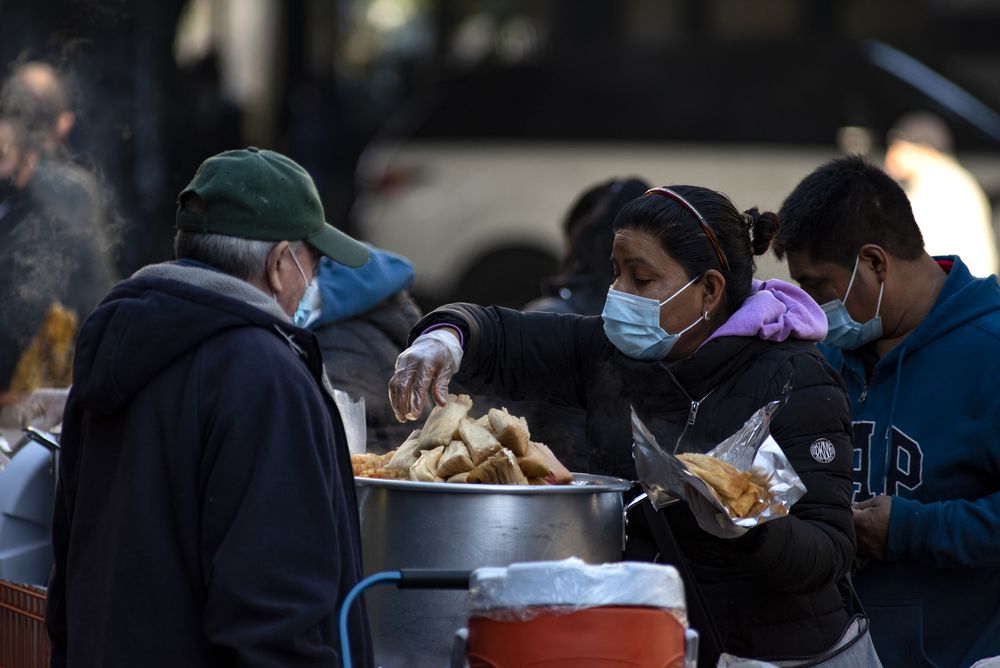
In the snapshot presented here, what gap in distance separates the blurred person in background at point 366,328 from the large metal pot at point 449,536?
122 cm

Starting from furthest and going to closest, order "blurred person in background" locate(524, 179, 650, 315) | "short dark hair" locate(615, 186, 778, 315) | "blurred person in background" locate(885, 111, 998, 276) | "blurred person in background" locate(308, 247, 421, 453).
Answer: "blurred person in background" locate(885, 111, 998, 276)
"blurred person in background" locate(524, 179, 650, 315)
"blurred person in background" locate(308, 247, 421, 453)
"short dark hair" locate(615, 186, 778, 315)

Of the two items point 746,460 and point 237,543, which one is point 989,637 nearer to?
point 746,460

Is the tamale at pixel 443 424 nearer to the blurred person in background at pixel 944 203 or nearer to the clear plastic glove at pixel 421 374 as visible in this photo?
the clear plastic glove at pixel 421 374

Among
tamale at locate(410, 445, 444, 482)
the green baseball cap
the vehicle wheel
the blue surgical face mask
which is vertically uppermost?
the green baseball cap

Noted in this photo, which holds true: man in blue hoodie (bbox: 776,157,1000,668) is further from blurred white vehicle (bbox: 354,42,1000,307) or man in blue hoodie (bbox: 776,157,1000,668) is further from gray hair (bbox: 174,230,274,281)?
blurred white vehicle (bbox: 354,42,1000,307)

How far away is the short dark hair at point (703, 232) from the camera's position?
10.00 feet

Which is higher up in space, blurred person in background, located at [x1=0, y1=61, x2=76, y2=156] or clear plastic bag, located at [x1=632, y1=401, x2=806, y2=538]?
blurred person in background, located at [x1=0, y1=61, x2=76, y2=156]

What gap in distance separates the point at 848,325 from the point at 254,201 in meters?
1.63

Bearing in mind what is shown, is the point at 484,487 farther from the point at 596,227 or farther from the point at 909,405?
the point at 596,227

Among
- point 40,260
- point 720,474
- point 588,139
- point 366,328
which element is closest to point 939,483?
point 720,474

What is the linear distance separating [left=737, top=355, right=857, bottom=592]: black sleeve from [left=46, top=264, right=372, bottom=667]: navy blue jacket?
0.90m

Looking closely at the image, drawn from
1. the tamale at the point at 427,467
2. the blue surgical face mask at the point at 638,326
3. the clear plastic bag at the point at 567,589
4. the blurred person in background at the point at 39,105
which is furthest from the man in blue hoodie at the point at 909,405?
the blurred person in background at the point at 39,105

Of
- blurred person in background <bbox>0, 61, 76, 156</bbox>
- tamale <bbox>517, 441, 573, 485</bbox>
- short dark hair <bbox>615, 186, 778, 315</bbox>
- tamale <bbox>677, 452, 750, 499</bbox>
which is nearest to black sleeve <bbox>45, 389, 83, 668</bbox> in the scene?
tamale <bbox>517, 441, 573, 485</bbox>

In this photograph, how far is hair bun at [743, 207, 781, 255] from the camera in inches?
124
